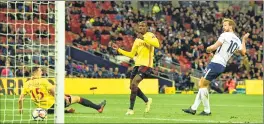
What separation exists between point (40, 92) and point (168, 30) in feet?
95.0

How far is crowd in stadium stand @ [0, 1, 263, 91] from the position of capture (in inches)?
1516

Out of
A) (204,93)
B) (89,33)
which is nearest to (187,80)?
(89,33)

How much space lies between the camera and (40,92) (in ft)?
44.5

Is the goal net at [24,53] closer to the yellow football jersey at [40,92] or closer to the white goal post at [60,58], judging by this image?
the white goal post at [60,58]

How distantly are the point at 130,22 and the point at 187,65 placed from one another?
15.6ft

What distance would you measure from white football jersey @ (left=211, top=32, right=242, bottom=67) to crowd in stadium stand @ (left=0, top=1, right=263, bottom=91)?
2152 centimetres

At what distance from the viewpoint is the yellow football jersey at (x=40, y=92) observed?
1348 cm

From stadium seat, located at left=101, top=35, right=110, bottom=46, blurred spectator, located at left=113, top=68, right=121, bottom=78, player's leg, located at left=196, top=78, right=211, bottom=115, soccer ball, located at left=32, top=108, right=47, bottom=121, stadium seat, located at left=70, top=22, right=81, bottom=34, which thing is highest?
stadium seat, located at left=70, top=22, right=81, bottom=34

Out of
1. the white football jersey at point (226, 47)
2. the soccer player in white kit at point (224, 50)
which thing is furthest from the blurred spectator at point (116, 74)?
the white football jersey at point (226, 47)

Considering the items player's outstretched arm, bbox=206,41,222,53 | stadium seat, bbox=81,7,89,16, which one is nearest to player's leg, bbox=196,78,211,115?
player's outstretched arm, bbox=206,41,222,53

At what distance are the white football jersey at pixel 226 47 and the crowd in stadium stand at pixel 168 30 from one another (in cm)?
2152

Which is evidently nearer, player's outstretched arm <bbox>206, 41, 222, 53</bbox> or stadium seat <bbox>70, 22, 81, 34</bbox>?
player's outstretched arm <bbox>206, 41, 222, 53</bbox>

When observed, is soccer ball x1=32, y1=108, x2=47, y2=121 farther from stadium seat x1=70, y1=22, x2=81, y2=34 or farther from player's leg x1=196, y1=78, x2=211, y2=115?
stadium seat x1=70, y1=22, x2=81, y2=34

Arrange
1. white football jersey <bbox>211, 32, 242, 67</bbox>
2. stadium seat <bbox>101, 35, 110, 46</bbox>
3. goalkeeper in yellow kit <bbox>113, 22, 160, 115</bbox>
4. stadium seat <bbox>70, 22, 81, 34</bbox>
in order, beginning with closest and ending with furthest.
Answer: white football jersey <bbox>211, 32, 242, 67</bbox>, goalkeeper in yellow kit <bbox>113, 22, 160, 115</bbox>, stadium seat <bbox>101, 35, 110, 46</bbox>, stadium seat <bbox>70, 22, 81, 34</bbox>
